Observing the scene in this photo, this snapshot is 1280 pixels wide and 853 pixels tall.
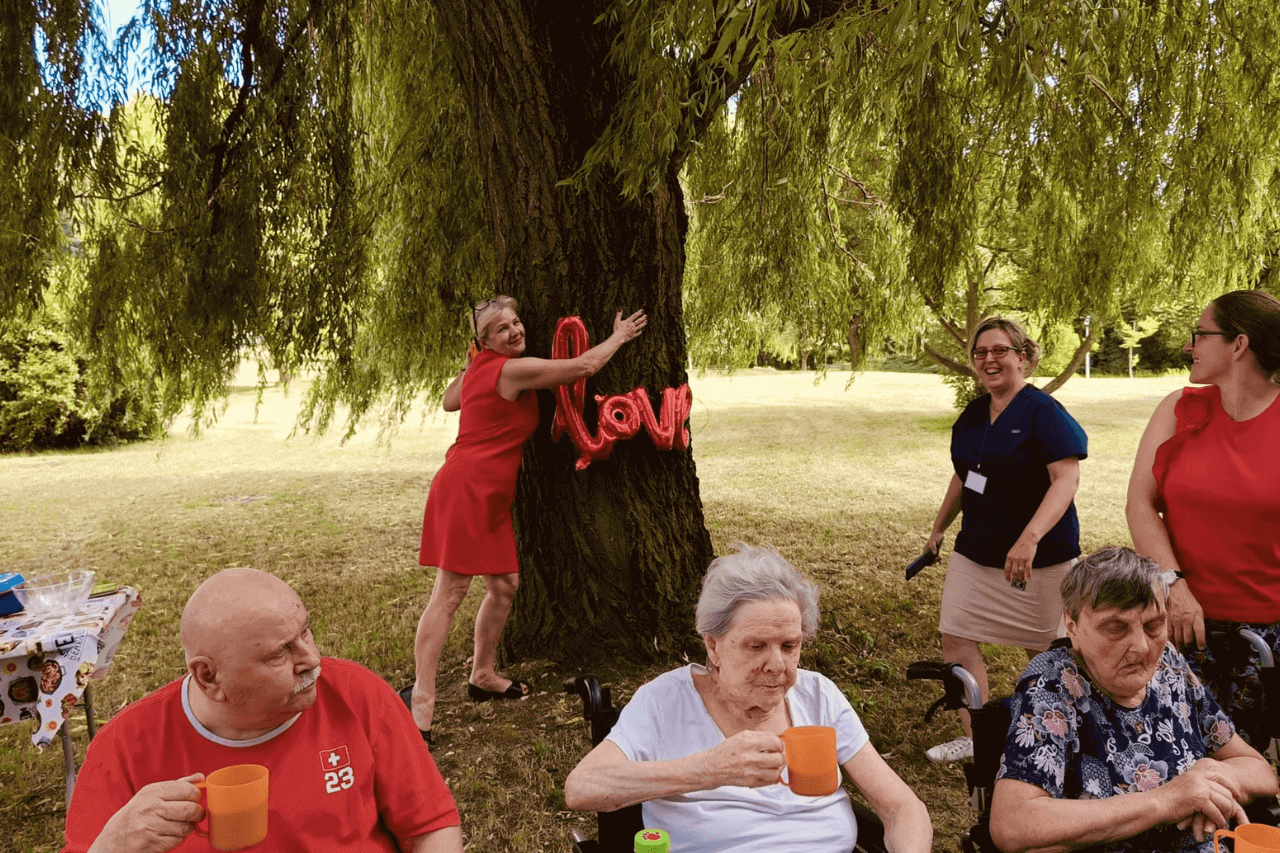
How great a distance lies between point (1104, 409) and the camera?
19750mm

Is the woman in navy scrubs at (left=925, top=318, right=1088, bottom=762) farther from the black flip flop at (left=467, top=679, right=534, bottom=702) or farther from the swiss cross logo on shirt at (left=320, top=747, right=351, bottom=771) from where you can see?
the swiss cross logo on shirt at (left=320, top=747, right=351, bottom=771)

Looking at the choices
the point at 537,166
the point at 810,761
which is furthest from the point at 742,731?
the point at 537,166

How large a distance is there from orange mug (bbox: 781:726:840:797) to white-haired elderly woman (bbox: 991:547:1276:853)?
570 millimetres

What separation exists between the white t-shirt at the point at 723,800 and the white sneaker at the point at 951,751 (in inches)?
70.1

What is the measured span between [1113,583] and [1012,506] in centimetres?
137

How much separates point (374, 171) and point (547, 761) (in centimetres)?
478

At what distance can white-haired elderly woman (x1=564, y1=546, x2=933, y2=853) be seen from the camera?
191 centimetres

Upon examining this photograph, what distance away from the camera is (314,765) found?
176cm

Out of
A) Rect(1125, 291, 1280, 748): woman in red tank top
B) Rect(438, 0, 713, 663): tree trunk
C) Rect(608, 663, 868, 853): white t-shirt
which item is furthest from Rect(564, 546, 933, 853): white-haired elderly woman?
Rect(438, 0, 713, 663): tree trunk

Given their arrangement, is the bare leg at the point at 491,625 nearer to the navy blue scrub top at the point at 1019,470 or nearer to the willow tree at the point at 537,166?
the willow tree at the point at 537,166

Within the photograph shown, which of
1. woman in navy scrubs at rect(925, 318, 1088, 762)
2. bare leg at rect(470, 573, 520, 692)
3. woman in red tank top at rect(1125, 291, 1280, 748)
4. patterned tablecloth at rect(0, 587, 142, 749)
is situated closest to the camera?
woman in red tank top at rect(1125, 291, 1280, 748)

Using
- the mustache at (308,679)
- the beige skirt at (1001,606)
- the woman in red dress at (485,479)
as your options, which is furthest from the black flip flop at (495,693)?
the mustache at (308,679)

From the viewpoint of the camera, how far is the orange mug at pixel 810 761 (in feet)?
5.52

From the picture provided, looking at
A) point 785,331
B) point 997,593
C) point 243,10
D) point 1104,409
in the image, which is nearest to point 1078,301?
point 785,331
